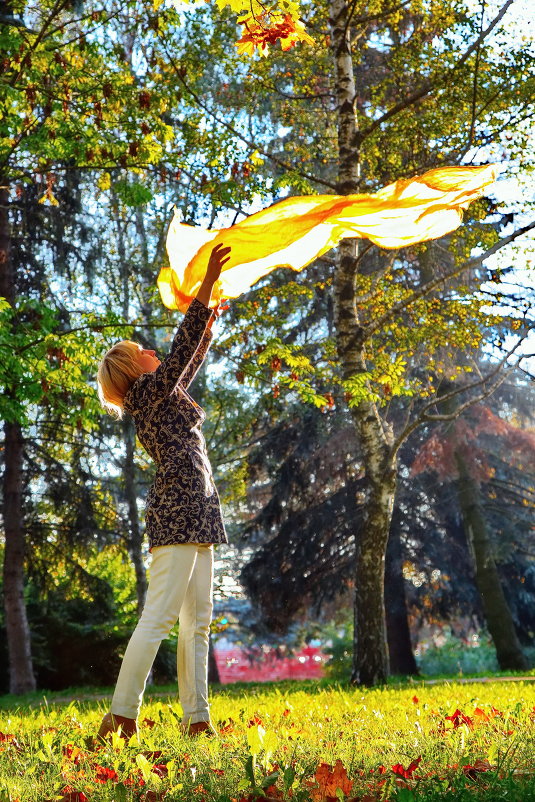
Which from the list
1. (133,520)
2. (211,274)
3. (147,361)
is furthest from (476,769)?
(133,520)

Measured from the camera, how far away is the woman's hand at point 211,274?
14.1 feet

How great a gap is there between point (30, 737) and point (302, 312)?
17.0 meters

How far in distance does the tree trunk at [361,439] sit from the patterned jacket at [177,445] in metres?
6.19

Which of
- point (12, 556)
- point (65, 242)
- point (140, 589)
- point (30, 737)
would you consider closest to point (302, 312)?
point (65, 242)

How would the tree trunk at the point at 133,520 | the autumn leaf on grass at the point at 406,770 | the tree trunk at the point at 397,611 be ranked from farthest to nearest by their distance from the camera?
1. the tree trunk at the point at 397,611
2. the tree trunk at the point at 133,520
3. the autumn leaf on grass at the point at 406,770

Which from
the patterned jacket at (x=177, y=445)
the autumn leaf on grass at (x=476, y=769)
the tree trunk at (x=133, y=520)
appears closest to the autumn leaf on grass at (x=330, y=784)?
the autumn leaf on grass at (x=476, y=769)

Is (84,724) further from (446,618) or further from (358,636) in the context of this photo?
(446,618)

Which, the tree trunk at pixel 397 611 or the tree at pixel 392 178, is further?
the tree trunk at pixel 397 611

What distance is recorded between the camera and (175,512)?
14.2 feet

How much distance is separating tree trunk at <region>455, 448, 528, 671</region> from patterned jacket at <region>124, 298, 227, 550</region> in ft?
50.3

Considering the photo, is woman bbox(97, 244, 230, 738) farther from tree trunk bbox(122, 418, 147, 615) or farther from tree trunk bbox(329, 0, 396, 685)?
tree trunk bbox(122, 418, 147, 615)

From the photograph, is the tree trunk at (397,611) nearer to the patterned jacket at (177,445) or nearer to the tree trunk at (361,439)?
the tree trunk at (361,439)

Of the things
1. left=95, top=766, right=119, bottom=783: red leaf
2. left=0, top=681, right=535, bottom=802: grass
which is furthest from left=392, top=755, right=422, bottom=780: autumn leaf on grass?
left=95, top=766, right=119, bottom=783: red leaf

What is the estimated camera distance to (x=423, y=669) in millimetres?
29125
